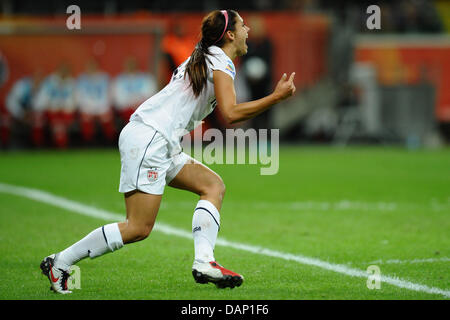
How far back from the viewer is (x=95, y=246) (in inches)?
212

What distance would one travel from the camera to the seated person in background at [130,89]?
20.8 meters

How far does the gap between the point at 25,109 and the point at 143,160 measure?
15887mm

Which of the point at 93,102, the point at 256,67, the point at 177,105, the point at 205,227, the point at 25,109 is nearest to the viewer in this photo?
the point at 177,105

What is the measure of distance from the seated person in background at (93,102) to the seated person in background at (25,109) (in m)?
1.12

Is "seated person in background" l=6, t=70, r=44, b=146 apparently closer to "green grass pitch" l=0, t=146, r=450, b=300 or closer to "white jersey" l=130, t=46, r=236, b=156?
"green grass pitch" l=0, t=146, r=450, b=300

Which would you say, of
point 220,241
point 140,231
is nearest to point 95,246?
point 140,231

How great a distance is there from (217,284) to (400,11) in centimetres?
2080

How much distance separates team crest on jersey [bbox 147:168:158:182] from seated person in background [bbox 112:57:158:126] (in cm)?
1545

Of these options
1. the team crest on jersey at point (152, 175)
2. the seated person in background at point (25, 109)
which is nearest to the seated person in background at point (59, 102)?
the seated person in background at point (25, 109)

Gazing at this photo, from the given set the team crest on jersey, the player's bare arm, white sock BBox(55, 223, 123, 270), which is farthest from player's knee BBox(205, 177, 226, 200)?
white sock BBox(55, 223, 123, 270)

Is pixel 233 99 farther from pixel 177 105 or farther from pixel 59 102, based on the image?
pixel 59 102

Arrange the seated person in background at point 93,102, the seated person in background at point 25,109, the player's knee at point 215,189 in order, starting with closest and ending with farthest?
1. the player's knee at point 215,189
2. the seated person in background at point 25,109
3. the seated person in background at point 93,102

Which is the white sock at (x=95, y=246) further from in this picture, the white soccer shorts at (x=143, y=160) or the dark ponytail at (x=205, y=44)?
the dark ponytail at (x=205, y=44)

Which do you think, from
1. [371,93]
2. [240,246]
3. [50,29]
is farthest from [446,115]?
[240,246]
